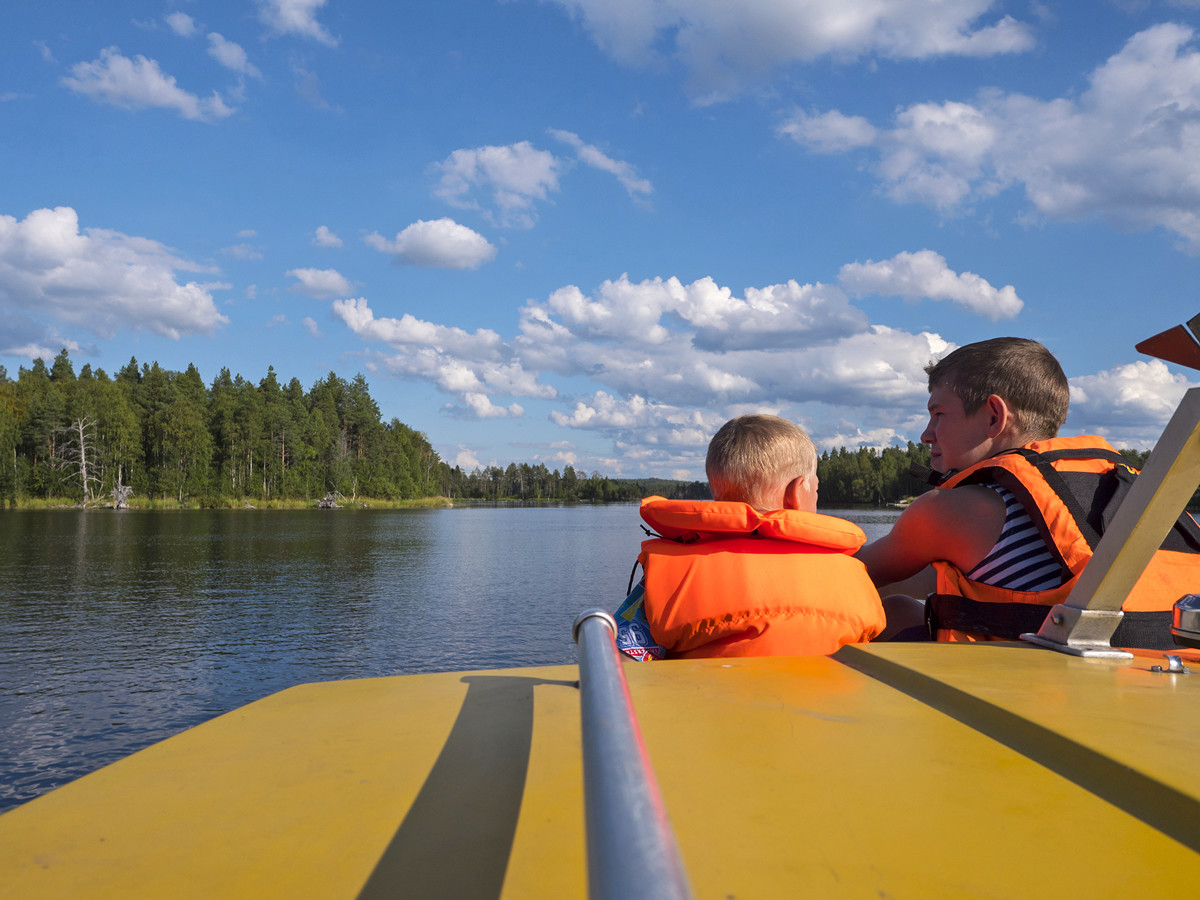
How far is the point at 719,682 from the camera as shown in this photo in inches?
55.7

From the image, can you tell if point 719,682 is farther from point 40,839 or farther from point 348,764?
point 40,839

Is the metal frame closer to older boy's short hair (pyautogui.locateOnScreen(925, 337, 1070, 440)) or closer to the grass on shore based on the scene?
older boy's short hair (pyautogui.locateOnScreen(925, 337, 1070, 440))

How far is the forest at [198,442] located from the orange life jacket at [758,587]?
51.7 metres

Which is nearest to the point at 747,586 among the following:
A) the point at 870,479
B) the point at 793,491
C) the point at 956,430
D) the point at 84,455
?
the point at 793,491

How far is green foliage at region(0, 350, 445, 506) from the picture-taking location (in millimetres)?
61688

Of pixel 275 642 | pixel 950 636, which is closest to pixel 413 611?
pixel 275 642

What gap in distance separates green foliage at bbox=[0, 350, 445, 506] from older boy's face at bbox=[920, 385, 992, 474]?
70.0 m

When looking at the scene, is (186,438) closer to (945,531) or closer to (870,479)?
(945,531)

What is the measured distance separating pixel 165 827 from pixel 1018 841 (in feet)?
3.22

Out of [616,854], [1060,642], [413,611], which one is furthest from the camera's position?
[413,611]

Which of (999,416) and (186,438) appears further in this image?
(186,438)

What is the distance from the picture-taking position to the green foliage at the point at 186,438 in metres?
61.7

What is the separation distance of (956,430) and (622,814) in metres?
2.33

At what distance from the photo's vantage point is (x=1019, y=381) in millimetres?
2383
